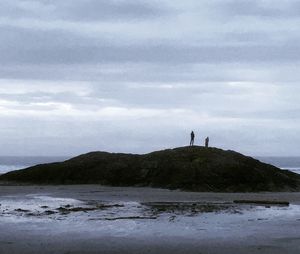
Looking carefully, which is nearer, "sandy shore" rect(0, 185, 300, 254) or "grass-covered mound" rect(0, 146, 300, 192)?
"sandy shore" rect(0, 185, 300, 254)

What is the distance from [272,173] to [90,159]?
13946mm

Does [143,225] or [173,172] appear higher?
[173,172]

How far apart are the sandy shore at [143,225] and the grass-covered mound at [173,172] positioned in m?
6.98

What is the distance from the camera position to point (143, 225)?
67.1 ft

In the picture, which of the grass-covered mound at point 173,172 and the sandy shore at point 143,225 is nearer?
the sandy shore at point 143,225

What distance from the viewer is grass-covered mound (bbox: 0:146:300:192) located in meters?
39.8

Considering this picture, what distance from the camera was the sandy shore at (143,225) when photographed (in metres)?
16.3

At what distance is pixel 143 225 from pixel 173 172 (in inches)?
813

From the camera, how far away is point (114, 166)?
4394 centimetres

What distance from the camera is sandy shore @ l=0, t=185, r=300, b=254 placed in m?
16.3

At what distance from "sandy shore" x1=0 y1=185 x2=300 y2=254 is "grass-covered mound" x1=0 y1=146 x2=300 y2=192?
6982 mm

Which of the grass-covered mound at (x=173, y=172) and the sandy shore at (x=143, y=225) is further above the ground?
the grass-covered mound at (x=173, y=172)

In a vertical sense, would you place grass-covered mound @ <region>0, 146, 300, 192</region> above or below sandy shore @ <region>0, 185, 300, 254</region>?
above

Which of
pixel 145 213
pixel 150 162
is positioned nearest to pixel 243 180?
pixel 150 162
